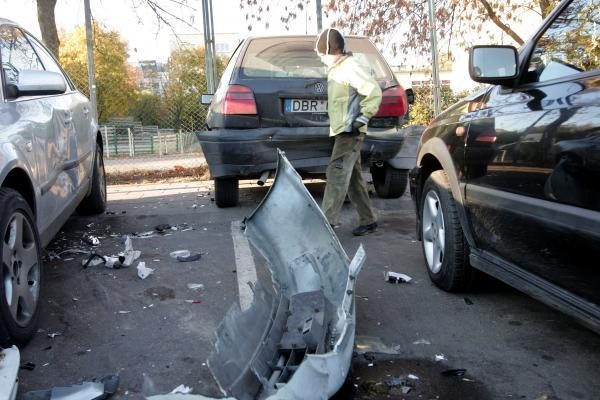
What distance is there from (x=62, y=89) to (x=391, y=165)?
12.3 feet

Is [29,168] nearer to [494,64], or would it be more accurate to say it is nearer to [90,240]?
[90,240]

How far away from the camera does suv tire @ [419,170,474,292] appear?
3.72 metres

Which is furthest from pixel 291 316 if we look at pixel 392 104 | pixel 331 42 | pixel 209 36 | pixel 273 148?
pixel 209 36

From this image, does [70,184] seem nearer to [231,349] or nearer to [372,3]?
[231,349]

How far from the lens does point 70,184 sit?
4.62 metres

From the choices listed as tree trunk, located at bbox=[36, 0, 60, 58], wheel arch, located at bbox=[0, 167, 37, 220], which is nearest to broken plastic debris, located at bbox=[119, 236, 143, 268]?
wheel arch, located at bbox=[0, 167, 37, 220]

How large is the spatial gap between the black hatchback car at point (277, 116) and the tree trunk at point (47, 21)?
5509 mm

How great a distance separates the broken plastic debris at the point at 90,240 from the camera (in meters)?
5.42

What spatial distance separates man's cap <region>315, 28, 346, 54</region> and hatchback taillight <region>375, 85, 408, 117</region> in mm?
1139

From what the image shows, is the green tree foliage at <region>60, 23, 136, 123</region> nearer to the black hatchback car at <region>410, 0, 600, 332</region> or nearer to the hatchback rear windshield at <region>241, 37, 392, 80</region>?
the hatchback rear windshield at <region>241, 37, 392, 80</region>

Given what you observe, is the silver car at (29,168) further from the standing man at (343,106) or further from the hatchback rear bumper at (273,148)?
the standing man at (343,106)

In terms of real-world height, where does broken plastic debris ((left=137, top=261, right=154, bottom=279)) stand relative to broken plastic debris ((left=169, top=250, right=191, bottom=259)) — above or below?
above

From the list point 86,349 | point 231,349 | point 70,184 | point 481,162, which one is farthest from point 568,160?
point 70,184

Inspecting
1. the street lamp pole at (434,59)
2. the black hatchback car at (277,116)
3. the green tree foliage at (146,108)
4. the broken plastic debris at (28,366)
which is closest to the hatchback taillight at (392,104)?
the black hatchback car at (277,116)
